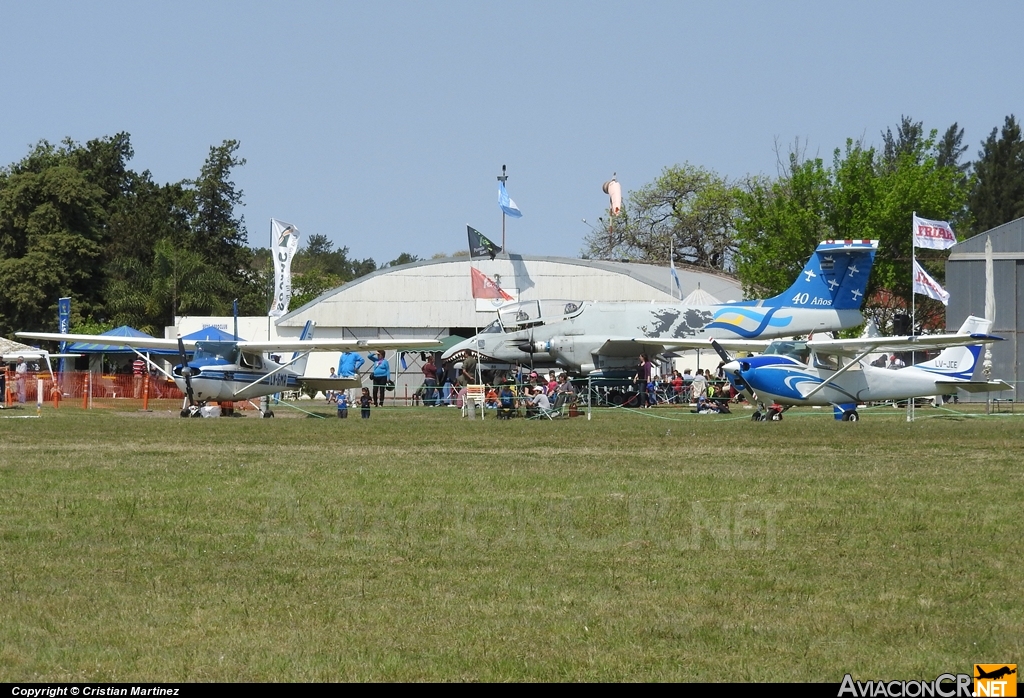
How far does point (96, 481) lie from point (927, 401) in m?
29.6

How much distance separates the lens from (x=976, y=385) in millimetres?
24500

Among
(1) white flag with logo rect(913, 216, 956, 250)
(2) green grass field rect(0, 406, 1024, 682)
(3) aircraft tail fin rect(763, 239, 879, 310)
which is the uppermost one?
(1) white flag with logo rect(913, 216, 956, 250)

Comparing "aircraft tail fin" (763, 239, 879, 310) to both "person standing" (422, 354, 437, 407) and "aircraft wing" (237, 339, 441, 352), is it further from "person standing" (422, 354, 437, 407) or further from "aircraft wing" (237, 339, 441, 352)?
"aircraft wing" (237, 339, 441, 352)

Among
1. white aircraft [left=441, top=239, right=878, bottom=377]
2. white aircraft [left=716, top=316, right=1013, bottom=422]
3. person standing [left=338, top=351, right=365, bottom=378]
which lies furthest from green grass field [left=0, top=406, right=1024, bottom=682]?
white aircraft [left=441, top=239, right=878, bottom=377]

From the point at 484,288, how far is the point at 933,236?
15.1 meters

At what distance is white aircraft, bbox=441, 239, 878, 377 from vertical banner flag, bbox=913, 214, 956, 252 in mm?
6654

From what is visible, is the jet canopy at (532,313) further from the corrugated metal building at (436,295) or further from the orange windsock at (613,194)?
the orange windsock at (613,194)

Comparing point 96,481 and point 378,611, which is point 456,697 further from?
point 96,481

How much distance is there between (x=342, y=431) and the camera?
19.7m

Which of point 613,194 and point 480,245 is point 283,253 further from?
point 613,194

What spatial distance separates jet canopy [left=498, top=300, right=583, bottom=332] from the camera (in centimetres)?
3297

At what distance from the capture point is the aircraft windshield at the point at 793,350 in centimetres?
2377

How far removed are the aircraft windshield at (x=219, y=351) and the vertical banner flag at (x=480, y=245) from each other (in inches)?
807

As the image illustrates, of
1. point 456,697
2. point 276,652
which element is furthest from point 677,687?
point 276,652
